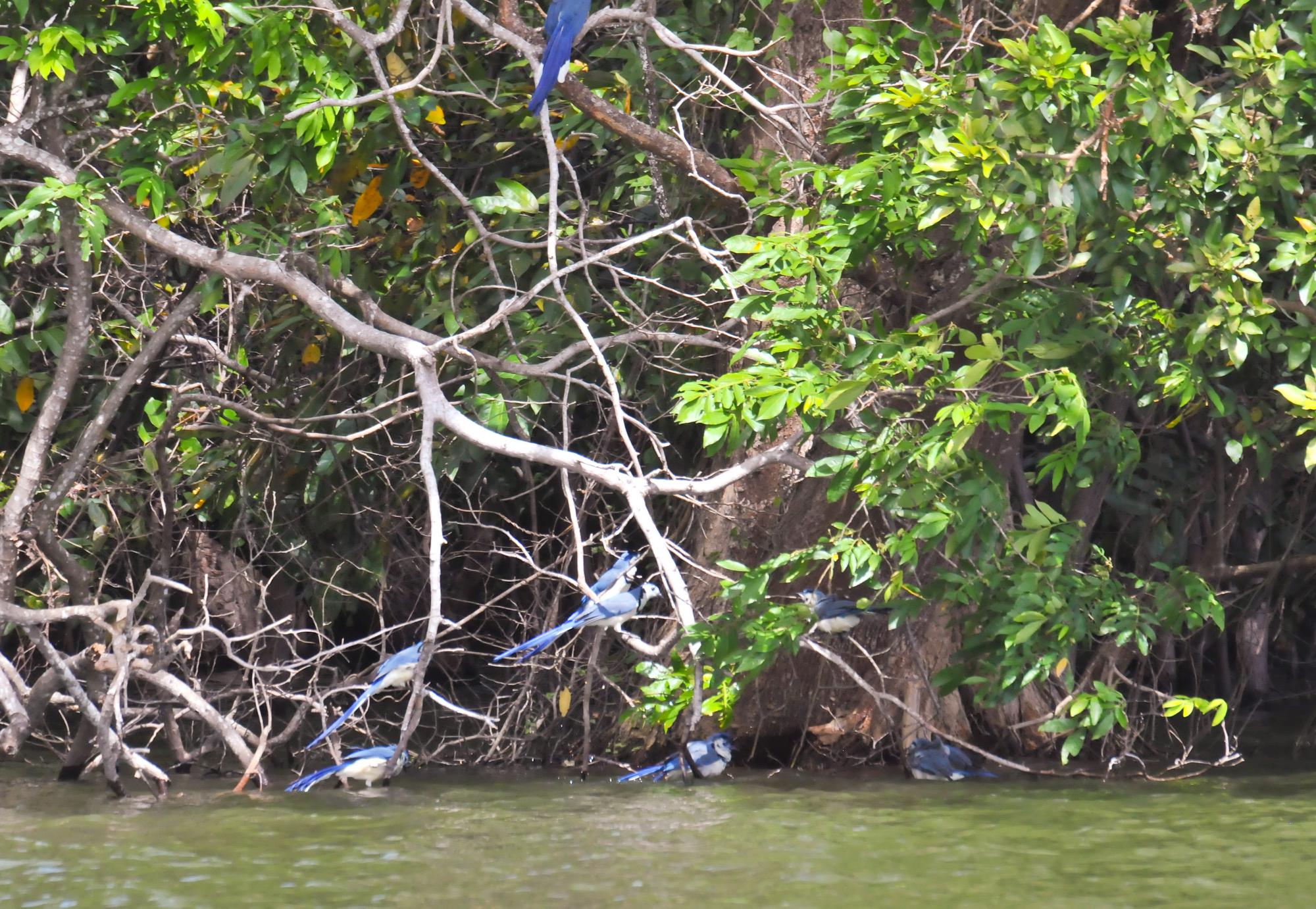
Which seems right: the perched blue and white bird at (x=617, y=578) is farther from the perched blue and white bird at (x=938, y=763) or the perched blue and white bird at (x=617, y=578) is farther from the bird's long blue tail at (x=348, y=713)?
the perched blue and white bird at (x=938, y=763)

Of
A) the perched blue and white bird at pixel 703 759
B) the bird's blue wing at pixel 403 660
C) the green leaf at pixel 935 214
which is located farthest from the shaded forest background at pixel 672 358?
the perched blue and white bird at pixel 703 759

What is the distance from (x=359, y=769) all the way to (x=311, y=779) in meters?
0.19

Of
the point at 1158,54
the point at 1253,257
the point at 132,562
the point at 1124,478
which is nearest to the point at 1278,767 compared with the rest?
the point at 1124,478

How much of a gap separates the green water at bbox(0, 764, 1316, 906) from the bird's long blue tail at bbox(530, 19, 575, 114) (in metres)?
2.63

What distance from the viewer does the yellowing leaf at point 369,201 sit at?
6793 mm

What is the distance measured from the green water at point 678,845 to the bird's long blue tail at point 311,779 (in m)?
0.05

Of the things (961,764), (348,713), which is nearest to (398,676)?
(348,713)

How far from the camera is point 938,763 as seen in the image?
20.3 ft

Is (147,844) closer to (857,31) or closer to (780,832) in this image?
(780,832)

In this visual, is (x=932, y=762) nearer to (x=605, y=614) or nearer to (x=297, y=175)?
(x=605, y=614)

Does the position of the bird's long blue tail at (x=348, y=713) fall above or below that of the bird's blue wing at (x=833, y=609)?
below

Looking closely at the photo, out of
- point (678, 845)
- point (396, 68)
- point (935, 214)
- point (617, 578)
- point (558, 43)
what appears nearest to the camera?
point (935, 214)

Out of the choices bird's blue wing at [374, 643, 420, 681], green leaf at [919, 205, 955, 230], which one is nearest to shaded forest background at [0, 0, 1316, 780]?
green leaf at [919, 205, 955, 230]

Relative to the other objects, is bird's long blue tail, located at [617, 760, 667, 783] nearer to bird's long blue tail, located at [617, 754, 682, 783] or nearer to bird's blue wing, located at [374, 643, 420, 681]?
bird's long blue tail, located at [617, 754, 682, 783]
